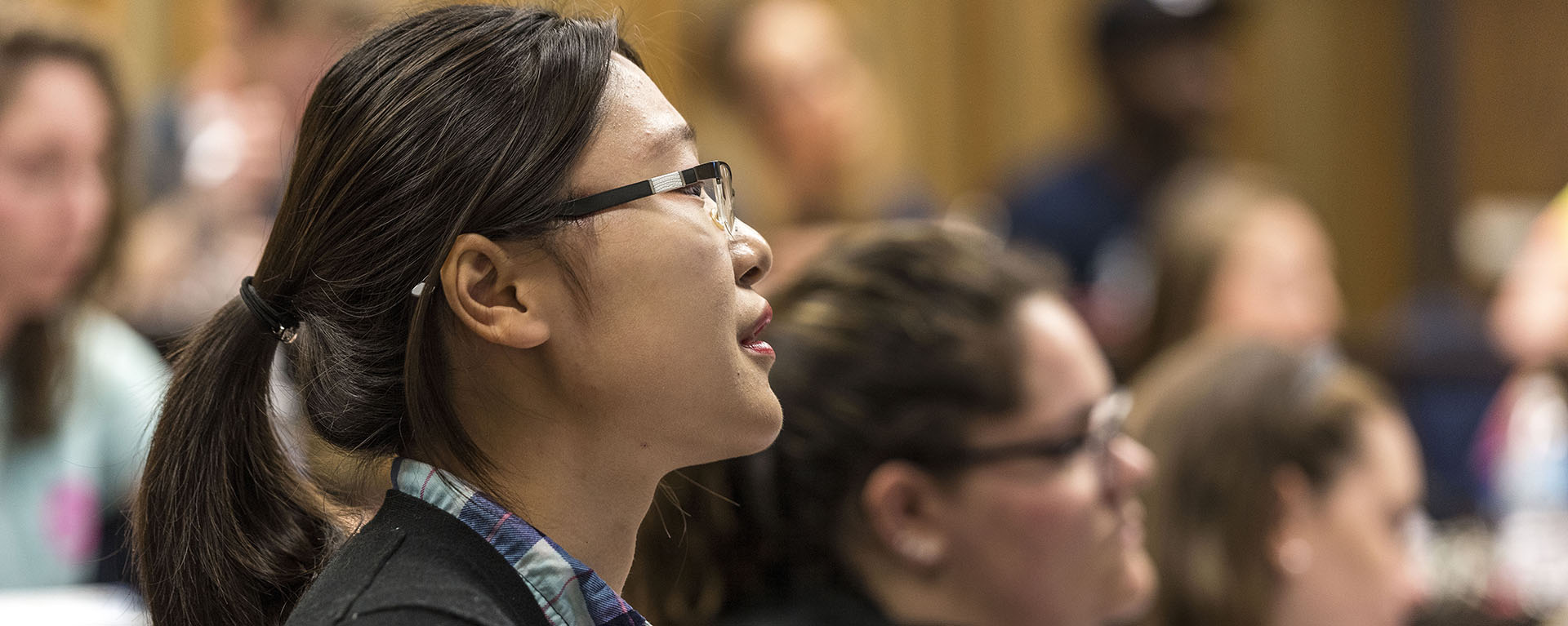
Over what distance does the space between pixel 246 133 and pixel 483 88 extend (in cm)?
238

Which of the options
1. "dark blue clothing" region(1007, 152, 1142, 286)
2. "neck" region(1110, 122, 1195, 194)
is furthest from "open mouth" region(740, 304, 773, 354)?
"neck" region(1110, 122, 1195, 194)

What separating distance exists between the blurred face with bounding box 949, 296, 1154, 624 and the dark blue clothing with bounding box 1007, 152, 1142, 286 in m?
2.27

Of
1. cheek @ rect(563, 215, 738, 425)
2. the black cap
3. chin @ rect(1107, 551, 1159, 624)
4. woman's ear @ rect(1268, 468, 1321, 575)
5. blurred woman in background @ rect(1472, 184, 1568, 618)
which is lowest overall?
blurred woman in background @ rect(1472, 184, 1568, 618)

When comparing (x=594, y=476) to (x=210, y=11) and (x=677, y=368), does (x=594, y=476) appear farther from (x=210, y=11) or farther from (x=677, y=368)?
(x=210, y=11)

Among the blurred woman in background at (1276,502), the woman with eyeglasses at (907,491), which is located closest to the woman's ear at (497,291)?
the woman with eyeglasses at (907,491)

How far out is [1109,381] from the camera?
198cm

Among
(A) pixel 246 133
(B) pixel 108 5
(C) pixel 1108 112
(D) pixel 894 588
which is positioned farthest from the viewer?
(C) pixel 1108 112

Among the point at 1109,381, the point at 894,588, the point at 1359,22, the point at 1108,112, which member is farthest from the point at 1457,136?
the point at 894,588

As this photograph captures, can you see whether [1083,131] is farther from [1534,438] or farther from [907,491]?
[907,491]

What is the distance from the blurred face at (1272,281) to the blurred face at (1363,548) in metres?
1.10

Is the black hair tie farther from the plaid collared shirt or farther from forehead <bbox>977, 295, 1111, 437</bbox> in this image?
forehead <bbox>977, 295, 1111, 437</bbox>

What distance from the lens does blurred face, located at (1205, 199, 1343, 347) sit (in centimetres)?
336

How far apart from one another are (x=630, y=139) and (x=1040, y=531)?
34.5 inches

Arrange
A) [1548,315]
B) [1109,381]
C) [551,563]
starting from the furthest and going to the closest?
[1548,315] < [1109,381] < [551,563]
